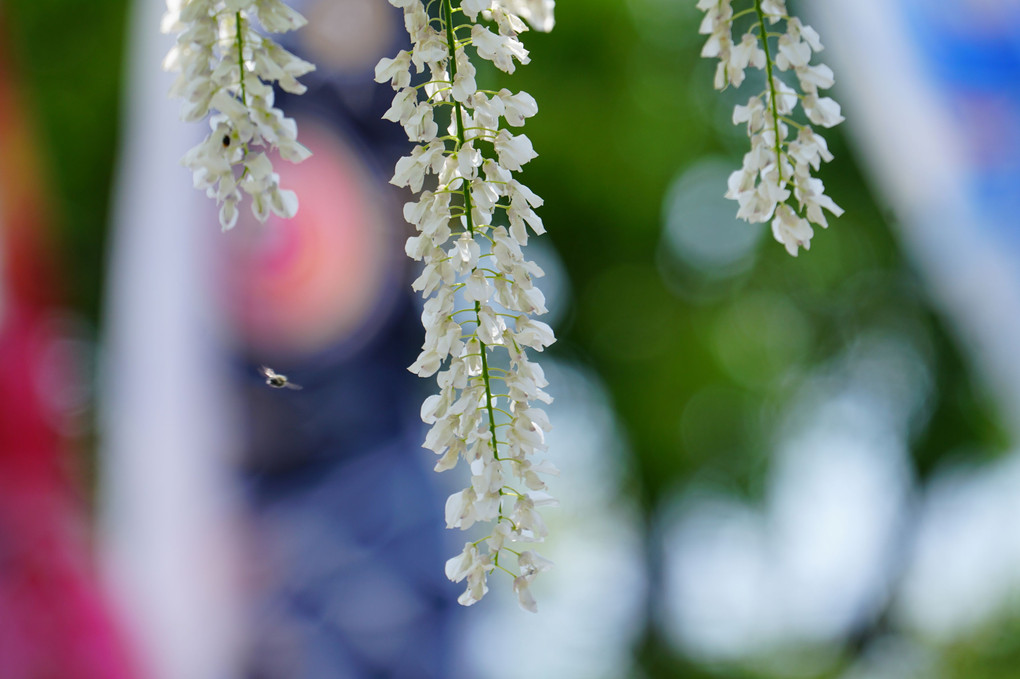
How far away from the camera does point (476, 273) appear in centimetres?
93

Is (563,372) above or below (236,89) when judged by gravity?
above

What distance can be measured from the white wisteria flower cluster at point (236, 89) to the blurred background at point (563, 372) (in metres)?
3.48

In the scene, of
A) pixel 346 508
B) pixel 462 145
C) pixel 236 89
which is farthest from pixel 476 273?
pixel 346 508

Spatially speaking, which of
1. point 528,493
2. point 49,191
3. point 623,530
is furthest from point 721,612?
point 528,493

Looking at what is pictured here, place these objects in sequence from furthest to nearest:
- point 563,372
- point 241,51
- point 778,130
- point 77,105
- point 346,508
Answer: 1. point 563,372
2. point 77,105
3. point 346,508
4. point 778,130
5. point 241,51

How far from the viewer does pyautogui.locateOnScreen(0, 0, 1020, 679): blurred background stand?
4250mm

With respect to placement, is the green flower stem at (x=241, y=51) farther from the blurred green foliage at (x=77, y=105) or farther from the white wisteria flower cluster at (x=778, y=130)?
the blurred green foliage at (x=77, y=105)

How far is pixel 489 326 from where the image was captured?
92cm

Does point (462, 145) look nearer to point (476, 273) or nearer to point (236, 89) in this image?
point (476, 273)

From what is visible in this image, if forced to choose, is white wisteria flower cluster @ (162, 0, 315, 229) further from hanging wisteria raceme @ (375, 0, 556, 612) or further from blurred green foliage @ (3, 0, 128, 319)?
blurred green foliage @ (3, 0, 128, 319)

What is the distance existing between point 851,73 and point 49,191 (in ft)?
16.2

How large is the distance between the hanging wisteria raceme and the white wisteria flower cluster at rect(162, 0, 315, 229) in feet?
0.36

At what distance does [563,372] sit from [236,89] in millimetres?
5370

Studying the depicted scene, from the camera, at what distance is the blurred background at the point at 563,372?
4250mm
